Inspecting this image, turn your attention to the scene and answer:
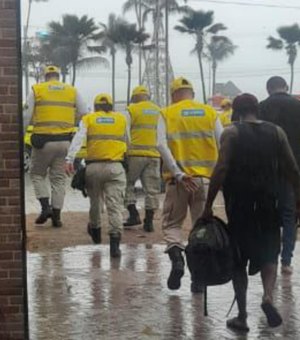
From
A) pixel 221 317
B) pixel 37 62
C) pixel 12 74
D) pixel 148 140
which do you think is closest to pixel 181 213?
pixel 221 317

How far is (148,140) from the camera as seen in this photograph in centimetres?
1086

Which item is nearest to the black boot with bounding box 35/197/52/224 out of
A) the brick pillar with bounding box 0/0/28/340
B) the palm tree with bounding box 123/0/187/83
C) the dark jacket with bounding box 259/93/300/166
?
the dark jacket with bounding box 259/93/300/166

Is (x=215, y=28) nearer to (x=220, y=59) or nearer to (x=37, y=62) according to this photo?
(x=220, y=59)

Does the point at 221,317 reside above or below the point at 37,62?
below

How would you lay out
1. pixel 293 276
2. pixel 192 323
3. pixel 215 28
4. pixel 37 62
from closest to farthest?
pixel 192 323, pixel 293 276, pixel 37 62, pixel 215 28

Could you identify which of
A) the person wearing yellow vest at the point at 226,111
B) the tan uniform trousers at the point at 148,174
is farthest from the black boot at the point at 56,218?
the person wearing yellow vest at the point at 226,111

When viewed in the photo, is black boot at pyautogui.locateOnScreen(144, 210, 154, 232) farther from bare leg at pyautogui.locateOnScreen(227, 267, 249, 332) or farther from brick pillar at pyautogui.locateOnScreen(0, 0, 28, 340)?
brick pillar at pyautogui.locateOnScreen(0, 0, 28, 340)

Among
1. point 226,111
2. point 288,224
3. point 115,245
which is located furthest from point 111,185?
point 226,111

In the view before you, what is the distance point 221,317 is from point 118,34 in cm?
4318

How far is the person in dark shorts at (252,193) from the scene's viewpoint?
233 inches

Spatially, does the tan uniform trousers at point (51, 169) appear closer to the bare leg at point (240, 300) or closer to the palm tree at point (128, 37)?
the bare leg at point (240, 300)

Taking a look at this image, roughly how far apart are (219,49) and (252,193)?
49.4 metres

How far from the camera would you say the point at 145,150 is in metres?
10.9

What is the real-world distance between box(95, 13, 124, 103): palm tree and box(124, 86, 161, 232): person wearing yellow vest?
38.0 metres
